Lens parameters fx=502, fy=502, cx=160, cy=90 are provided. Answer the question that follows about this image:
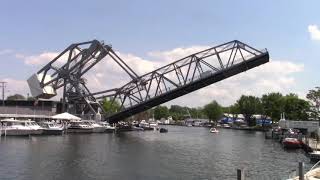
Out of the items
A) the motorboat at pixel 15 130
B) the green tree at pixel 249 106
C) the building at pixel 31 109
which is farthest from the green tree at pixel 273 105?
the motorboat at pixel 15 130

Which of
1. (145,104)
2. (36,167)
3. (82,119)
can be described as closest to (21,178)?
(36,167)

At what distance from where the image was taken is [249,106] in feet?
536

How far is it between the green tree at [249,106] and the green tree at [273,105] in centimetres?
1408

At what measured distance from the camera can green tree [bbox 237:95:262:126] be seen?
16196 centimetres

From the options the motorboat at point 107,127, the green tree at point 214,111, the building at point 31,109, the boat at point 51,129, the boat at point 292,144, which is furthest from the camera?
the green tree at point 214,111

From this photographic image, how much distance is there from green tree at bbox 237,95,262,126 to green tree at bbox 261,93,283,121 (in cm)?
1408

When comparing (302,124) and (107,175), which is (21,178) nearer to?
(107,175)

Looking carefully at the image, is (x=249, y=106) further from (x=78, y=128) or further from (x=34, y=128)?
(x=34, y=128)

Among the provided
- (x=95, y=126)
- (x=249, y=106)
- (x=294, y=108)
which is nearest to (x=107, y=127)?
(x=95, y=126)

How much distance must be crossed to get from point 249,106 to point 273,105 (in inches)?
1178

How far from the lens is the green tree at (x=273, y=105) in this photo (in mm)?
128300

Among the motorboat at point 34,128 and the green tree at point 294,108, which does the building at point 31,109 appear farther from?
the green tree at point 294,108

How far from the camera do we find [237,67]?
2383 inches

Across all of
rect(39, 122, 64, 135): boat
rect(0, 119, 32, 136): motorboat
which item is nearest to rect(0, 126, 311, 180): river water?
rect(0, 119, 32, 136): motorboat
